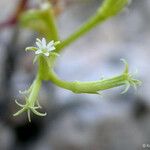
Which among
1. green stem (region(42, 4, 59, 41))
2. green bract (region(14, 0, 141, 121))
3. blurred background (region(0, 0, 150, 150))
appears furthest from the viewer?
blurred background (region(0, 0, 150, 150))

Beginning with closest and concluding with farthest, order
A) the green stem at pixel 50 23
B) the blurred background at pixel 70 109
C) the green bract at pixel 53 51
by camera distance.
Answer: the green bract at pixel 53 51
the green stem at pixel 50 23
the blurred background at pixel 70 109

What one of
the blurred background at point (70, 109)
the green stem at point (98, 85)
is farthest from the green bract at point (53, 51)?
the blurred background at point (70, 109)

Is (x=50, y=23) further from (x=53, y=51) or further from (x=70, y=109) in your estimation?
(x=70, y=109)

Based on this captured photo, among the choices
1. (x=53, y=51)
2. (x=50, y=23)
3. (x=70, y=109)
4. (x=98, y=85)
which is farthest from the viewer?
(x=70, y=109)

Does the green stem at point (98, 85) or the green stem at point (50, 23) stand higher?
the green stem at point (50, 23)

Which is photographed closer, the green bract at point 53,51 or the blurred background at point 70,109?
the green bract at point 53,51

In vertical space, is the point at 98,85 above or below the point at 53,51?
below

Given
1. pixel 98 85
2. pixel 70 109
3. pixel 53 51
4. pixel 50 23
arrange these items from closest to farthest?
pixel 98 85
pixel 53 51
pixel 50 23
pixel 70 109

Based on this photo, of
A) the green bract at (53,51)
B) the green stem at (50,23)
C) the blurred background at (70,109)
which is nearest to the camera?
the green bract at (53,51)

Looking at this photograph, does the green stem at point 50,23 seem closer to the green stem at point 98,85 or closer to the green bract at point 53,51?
the green bract at point 53,51

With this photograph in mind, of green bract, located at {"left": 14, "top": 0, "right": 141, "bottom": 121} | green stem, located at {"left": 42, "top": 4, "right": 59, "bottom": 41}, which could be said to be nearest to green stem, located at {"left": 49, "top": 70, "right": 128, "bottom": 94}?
green bract, located at {"left": 14, "top": 0, "right": 141, "bottom": 121}

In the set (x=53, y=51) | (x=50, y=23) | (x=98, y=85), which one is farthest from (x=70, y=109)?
(x=98, y=85)

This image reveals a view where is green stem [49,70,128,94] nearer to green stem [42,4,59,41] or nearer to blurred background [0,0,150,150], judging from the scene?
green stem [42,4,59,41]

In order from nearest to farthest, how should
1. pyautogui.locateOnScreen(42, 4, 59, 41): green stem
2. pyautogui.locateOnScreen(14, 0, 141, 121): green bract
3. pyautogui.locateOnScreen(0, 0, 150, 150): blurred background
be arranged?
pyautogui.locateOnScreen(14, 0, 141, 121): green bract → pyautogui.locateOnScreen(42, 4, 59, 41): green stem → pyautogui.locateOnScreen(0, 0, 150, 150): blurred background
